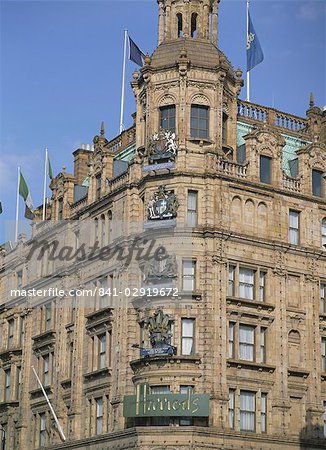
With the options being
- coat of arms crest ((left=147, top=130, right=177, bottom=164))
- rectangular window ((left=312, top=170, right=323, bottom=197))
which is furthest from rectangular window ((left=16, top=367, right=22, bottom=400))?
rectangular window ((left=312, top=170, right=323, bottom=197))

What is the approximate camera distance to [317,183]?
80688mm

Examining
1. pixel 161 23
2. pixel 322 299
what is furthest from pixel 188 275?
pixel 161 23

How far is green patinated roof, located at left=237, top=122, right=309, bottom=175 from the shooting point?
8119 cm

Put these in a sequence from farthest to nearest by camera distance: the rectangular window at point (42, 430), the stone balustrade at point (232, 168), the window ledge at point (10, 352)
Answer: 1. the window ledge at point (10, 352)
2. the rectangular window at point (42, 430)
3. the stone balustrade at point (232, 168)

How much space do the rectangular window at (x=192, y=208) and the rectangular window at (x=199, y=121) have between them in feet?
14.9

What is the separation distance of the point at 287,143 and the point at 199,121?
9707 millimetres

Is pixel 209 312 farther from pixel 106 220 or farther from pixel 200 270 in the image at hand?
pixel 106 220

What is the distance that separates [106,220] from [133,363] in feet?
41.1

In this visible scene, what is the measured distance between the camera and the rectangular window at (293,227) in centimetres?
7800

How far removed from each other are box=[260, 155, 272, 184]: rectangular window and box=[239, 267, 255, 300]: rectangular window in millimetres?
7000

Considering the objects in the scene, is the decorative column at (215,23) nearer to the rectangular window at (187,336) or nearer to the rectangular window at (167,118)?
the rectangular window at (167,118)

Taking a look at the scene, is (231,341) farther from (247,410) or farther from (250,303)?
(247,410)

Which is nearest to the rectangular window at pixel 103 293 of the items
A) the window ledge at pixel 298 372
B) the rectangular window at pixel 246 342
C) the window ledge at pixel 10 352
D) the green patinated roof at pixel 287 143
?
the rectangular window at pixel 246 342

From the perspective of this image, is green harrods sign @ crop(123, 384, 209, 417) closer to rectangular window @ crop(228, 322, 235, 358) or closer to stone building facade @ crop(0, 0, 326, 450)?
stone building facade @ crop(0, 0, 326, 450)
